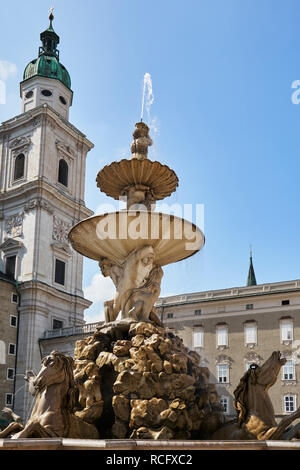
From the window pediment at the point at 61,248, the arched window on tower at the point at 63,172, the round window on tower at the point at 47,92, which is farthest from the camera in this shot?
the round window on tower at the point at 47,92

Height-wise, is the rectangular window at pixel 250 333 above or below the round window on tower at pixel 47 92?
below

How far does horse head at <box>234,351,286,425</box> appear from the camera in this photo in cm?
813

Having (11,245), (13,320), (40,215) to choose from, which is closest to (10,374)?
(13,320)

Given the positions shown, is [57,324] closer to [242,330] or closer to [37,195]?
[37,195]

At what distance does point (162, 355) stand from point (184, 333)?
27.4 m

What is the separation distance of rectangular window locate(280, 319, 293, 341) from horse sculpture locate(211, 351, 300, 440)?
82.6ft

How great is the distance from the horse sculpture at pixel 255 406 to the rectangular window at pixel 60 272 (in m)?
33.8

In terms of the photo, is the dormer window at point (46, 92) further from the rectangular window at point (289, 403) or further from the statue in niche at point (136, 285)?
the statue in niche at point (136, 285)

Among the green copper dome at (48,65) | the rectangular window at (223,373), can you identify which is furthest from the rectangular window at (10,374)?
the green copper dome at (48,65)

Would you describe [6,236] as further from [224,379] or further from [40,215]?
[224,379]

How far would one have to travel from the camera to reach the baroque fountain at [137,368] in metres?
7.73

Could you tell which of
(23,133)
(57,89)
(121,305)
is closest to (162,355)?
(121,305)

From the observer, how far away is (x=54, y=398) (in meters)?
7.61

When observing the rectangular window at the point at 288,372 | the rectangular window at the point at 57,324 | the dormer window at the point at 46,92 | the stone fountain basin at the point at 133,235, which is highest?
the dormer window at the point at 46,92
